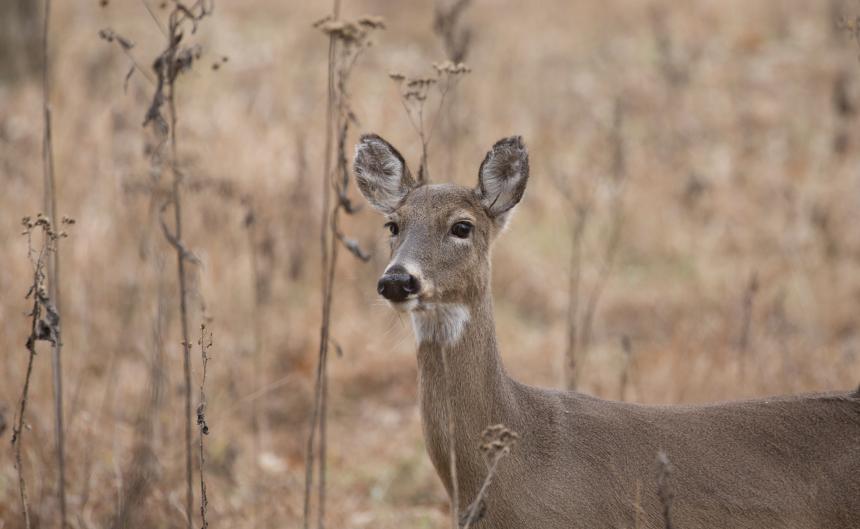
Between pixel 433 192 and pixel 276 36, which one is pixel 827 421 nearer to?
pixel 433 192

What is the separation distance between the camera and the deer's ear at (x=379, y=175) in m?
4.88

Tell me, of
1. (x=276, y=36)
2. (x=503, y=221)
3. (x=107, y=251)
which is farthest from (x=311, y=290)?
(x=276, y=36)

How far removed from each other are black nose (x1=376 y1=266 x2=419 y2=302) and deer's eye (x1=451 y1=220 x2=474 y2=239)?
0.47 meters

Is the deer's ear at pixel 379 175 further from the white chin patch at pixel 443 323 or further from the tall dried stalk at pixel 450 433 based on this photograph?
the tall dried stalk at pixel 450 433

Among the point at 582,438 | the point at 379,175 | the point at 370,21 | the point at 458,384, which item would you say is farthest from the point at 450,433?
the point at 370,21

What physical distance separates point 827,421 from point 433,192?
183 centimetres

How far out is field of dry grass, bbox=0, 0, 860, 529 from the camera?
6.63m

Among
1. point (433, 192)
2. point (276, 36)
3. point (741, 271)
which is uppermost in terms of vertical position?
point (276, 36)

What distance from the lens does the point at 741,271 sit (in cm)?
946

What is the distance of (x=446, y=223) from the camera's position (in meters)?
4.41

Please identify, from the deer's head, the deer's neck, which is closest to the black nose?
the deer's head

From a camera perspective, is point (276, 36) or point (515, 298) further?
point (276, 36)

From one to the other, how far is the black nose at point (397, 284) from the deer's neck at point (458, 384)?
0.87 feet

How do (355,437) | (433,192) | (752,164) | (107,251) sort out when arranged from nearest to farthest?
(433,192) → (355,437) → (107,251) → (752,164)
